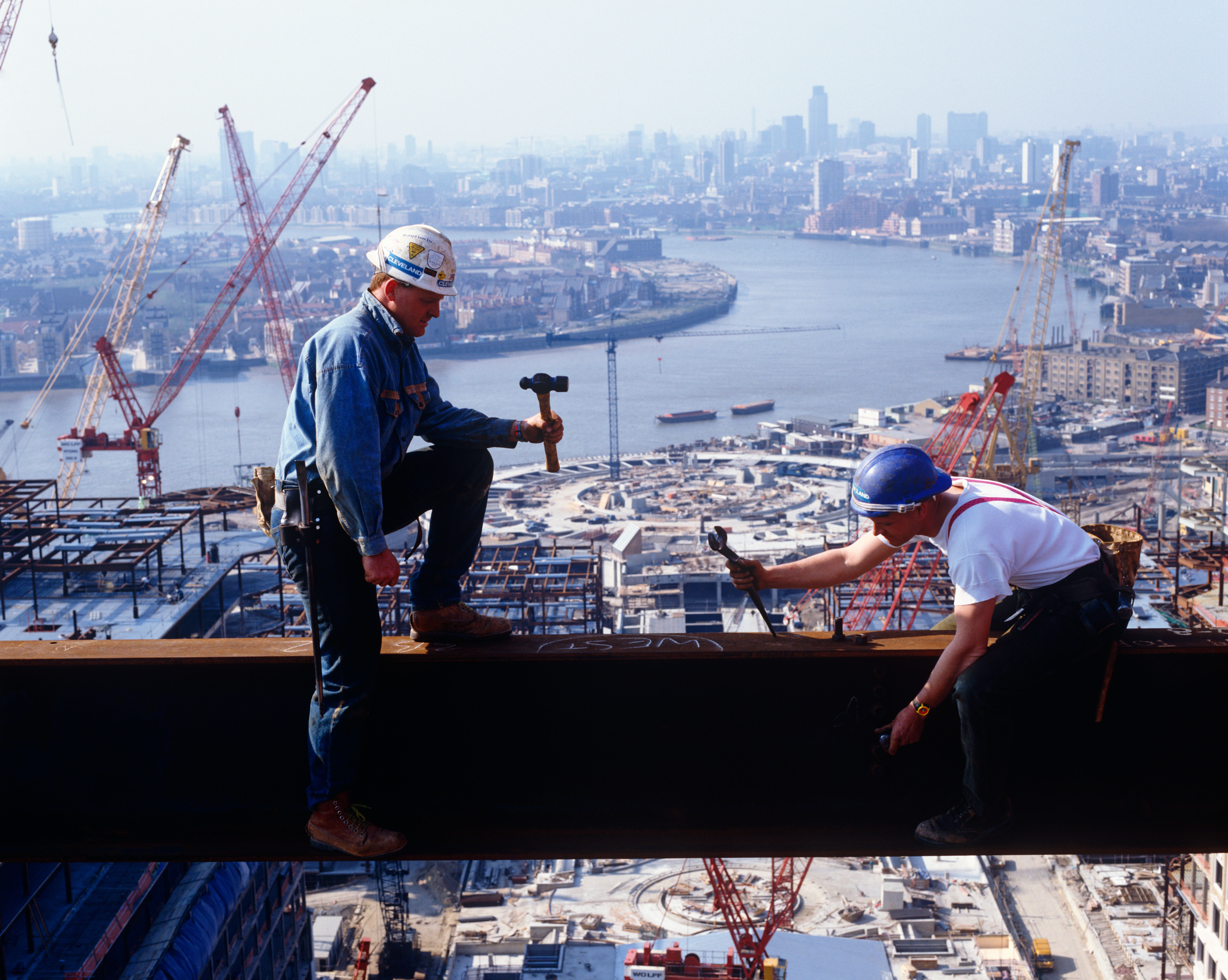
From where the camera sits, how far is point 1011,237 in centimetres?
8162

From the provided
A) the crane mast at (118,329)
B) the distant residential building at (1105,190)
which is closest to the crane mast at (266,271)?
the crane mast at (118,329)

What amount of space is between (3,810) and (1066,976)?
979cm

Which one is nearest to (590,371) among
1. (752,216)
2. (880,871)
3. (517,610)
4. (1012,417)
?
(1012,417)

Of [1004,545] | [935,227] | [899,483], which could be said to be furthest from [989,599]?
[935,227]

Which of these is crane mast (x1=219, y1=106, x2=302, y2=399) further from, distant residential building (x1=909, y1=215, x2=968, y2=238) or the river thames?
distant residential building (x1=909, y1=215, x2=968, y2=238)

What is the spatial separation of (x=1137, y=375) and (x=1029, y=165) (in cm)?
7541

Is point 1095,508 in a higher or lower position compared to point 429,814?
lower

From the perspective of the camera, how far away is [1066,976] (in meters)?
9.98

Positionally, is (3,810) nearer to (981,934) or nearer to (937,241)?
(981,934)

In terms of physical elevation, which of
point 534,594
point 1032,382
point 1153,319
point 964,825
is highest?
point 964,825

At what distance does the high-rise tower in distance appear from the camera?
141 meters

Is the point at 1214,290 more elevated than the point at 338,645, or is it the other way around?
the point at 338,645

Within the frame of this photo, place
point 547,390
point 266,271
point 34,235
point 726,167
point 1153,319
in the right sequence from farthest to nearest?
1. point 726,167
2. point 34,235
3. point 1153,319
4. point 266,271
5. point 547,390

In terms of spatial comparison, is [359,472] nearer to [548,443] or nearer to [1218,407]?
[548,443]
